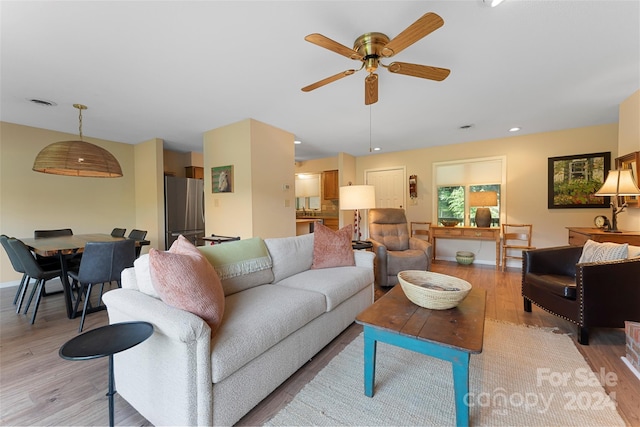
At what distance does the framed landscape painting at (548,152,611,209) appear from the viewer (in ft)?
13.4

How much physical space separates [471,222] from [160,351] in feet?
17.7

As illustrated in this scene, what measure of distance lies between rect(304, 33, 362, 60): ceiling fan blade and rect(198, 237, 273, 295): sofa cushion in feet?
5.15

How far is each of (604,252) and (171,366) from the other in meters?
3.29

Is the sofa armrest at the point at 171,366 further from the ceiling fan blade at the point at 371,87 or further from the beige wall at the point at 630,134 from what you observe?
the beige wall at the point at 630,134

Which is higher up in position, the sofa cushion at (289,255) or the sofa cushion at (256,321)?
the sofa cushion at (289,255)

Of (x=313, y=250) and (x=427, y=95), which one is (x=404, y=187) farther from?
(x=313, y=250)

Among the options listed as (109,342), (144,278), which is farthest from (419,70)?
(109,342)

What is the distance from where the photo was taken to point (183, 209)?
197 inches

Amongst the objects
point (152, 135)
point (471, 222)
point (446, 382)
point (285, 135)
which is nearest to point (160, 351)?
point (446, 382)

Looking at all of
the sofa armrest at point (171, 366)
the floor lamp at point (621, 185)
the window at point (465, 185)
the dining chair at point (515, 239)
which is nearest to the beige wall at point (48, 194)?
the sofa armrest at point (171, 366)

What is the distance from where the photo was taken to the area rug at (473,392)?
→ 4.42 feet

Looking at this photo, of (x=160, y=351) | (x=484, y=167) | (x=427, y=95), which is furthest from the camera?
(x=484, y=167)

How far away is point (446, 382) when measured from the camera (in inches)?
63.4

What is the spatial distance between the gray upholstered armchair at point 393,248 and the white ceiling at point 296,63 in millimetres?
1494
